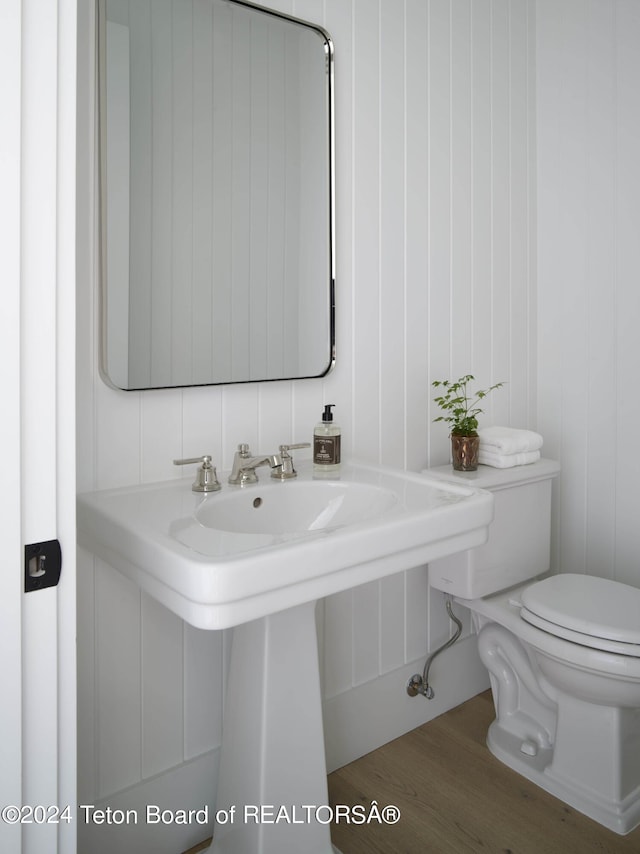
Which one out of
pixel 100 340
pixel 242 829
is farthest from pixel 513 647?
pixel 100 340

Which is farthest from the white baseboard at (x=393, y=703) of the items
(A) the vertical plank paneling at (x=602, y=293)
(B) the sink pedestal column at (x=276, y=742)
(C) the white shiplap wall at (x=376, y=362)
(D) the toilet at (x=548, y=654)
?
(A) the vertical plank paneling at (x=602, y=293)

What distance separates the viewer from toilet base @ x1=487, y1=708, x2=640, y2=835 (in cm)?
182

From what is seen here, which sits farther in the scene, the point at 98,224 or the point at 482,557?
the point at 482,557

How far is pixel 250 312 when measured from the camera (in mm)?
1772

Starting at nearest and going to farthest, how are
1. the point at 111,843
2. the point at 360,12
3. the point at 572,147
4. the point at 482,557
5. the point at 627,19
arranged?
1. the point at 111,843
2. the point at 360,12
3. the point at 482,557
4. the point at 627,19
5. the point at 572,147

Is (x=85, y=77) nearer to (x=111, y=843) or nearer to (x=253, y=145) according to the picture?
(x=253, y=145)

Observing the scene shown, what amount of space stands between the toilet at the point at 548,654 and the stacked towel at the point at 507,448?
3cm

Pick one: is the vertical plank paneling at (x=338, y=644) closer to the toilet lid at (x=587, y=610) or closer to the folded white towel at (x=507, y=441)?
the toilet lid at (x=587, y=610)

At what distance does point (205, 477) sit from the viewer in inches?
62.4

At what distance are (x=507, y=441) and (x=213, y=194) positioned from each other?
1151mm

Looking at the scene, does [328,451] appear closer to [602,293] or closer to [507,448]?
[507,448]

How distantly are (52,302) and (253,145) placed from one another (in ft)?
3.20

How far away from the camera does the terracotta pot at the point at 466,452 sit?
2.13 m

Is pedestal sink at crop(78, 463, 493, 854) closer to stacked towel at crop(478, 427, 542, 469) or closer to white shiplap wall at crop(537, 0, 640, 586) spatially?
stacked towel at crop(478, 427, 542, 469)
